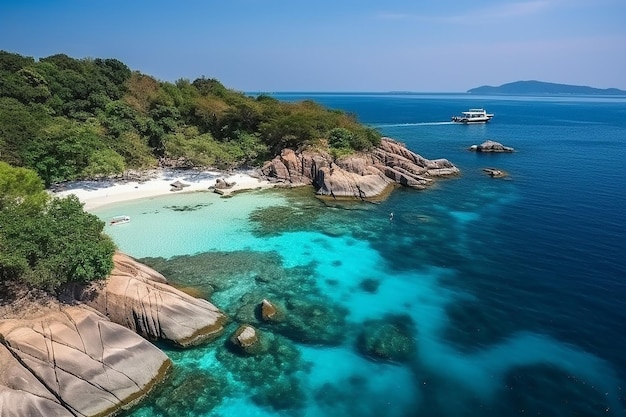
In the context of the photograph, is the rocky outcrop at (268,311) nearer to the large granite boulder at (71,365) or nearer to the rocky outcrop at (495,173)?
the large granite boulder at (71,365)

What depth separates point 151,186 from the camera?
40469 millimetres

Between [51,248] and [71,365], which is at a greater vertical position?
[51,248]

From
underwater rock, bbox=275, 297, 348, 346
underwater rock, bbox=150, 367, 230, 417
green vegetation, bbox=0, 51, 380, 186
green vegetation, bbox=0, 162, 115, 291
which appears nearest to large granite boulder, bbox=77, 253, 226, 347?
green vegetation, bbox=0, 162, 115, 291

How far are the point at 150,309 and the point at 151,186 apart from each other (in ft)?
84.2

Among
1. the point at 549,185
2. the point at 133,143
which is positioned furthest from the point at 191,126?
the point at 549,185

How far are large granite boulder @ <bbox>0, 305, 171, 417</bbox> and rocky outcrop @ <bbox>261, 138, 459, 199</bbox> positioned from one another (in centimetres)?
2785

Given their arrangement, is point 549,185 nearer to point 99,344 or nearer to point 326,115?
point 326,115

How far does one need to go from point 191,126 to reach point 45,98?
1755 cm

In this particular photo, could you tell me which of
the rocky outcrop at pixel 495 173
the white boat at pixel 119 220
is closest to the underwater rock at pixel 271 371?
the white boat at pixel 119 220

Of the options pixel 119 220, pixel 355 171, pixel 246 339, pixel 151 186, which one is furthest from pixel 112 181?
pixel 246 339

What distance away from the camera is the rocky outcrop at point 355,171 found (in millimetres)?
40969

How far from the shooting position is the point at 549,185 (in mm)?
→ 45406

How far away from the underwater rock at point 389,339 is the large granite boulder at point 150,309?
290 inches

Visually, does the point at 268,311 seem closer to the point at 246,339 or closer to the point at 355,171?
the point at 246,339
